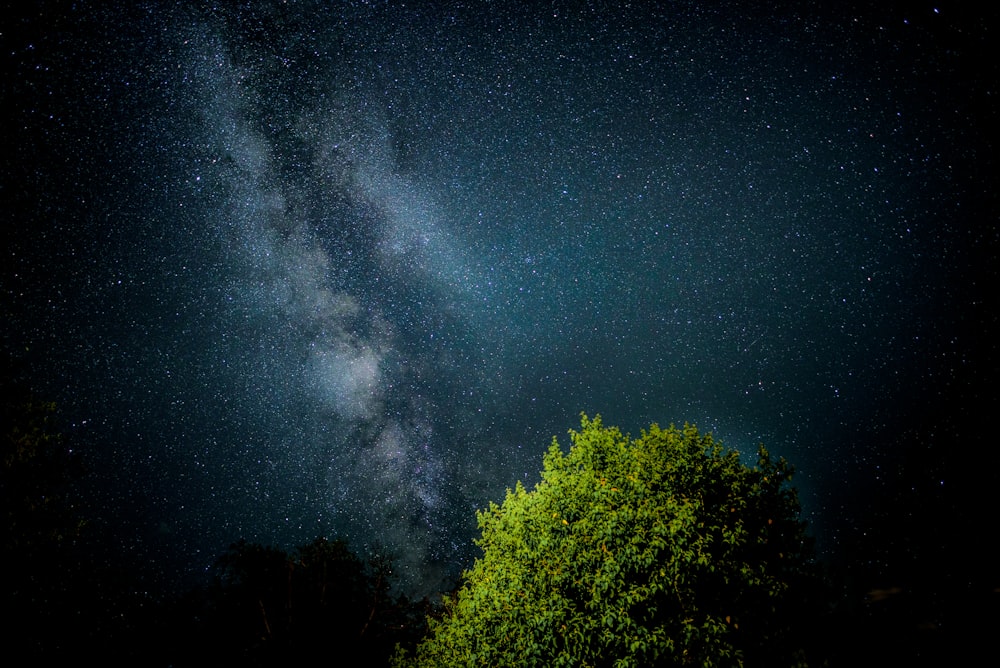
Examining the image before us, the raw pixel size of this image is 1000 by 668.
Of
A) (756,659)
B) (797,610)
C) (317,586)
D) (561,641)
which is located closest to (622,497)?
(561,641)

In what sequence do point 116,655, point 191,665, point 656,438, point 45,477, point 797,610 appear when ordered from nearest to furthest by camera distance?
point 797,610 → point 656,438 → point 45,477 → point 116,655 → point 191,665

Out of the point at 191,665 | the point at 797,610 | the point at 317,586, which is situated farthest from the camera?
the point at 317,586

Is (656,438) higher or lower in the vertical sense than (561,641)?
higher

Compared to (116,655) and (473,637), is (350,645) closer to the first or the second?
(116,655)

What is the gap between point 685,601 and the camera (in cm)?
792

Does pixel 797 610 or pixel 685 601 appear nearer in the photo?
pixel 685 601

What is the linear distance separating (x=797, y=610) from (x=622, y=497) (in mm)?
4817

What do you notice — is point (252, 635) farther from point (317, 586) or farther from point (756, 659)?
point (756, 659)

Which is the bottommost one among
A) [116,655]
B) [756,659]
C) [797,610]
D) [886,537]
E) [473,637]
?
[116,655]

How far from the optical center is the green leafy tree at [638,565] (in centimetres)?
749

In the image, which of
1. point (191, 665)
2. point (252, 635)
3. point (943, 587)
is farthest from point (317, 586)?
point (943, 587)

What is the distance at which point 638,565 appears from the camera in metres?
7.64

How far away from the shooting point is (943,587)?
153 feet

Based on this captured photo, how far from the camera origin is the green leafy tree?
749 centimetres
